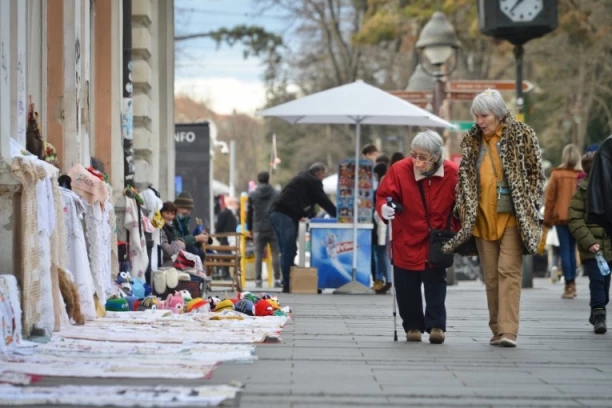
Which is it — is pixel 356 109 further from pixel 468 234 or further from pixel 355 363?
pixel 355 363

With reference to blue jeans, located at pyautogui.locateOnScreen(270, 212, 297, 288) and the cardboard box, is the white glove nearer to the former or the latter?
the cardboard box

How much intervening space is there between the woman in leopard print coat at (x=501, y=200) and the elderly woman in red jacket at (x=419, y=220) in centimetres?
28

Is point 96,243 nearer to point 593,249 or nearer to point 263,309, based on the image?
point 263,309

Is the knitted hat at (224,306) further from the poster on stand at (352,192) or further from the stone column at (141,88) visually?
the poster on stand at (352,192)

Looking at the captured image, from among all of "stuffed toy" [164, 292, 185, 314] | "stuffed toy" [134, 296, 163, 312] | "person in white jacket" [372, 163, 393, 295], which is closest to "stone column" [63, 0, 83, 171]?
"stuffed toy" [134, 296, 163, 312]

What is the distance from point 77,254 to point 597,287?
179 inches

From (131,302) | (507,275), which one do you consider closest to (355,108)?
(131,302)

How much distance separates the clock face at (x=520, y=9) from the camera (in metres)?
20.0

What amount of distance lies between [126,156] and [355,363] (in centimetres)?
732

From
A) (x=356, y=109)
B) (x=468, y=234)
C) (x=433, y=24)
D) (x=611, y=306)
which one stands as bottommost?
(x=611, y=306)

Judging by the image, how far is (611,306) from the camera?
1599 cm

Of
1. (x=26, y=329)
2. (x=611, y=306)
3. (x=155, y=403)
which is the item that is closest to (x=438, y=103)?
(x=611, y=306)

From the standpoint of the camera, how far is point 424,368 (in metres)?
8.48

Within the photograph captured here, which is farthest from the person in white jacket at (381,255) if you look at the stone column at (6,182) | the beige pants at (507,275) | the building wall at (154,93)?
the stone column at (6,182)
